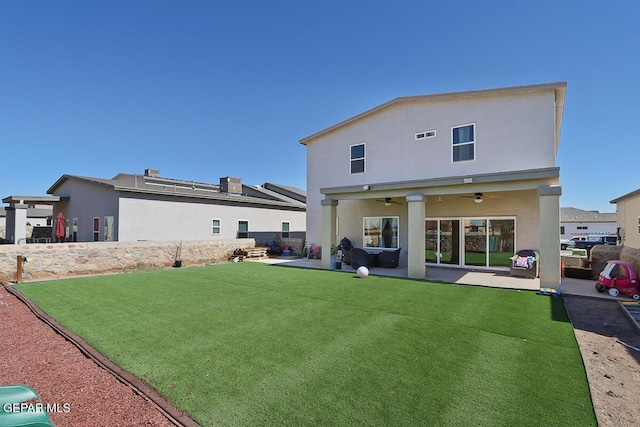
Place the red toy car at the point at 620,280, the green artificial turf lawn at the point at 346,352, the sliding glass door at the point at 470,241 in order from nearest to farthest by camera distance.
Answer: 1. the green artificial turf lawn at the point at 346,352
2. the red toy car at the point at 620,280
3. the sliding glass door at the point at 470,241

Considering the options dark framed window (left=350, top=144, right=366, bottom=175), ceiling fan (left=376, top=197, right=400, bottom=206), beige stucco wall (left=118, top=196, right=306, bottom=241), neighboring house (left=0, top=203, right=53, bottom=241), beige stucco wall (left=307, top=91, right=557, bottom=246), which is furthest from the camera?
neighboring house (left=0, top=203, right=53, bottom=241)

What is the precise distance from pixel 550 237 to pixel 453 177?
10.4 feet

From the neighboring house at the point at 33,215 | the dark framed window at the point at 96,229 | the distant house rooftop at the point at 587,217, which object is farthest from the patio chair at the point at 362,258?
the distant house rooftop at the point at 587,217

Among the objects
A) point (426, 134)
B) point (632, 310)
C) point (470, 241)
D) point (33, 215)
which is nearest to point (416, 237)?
point (470, 241)

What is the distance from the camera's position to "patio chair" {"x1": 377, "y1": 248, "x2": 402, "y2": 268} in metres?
12.9

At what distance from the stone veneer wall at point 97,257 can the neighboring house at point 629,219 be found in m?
22.4

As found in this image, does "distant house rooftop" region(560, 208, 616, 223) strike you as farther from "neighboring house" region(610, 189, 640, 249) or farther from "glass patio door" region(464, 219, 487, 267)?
"glass patio door" region(464, 219, 487, 267)

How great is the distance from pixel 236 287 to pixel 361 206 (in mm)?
8315

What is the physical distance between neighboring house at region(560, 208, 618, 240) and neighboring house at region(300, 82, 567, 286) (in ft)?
121

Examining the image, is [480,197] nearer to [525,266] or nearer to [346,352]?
[525,266]

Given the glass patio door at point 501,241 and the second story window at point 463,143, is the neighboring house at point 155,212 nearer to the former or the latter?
the second story window at point 463,143

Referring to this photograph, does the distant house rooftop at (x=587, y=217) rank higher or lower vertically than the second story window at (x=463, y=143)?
lower

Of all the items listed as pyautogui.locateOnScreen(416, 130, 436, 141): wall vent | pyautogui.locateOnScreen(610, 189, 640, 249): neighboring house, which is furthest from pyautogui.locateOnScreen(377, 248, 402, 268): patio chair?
pyautogui.locateOnScreen(610, 189, 640, 249): neighboring house

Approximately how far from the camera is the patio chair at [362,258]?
12.8m
